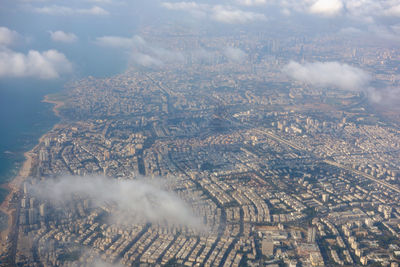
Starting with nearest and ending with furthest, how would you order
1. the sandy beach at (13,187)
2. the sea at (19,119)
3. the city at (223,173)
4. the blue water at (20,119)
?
the city at (223,173) → the sandy beach at (13,187) → the sea at (19,119) → the blue water at (20,119)

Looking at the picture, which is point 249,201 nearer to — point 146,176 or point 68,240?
point 146,176

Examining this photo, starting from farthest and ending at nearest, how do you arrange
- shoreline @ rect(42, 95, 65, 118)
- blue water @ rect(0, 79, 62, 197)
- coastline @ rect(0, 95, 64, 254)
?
shoreline @ rect(42, 95, 65, 118)
blue water @ rect(0, 79, 62, 197)
coastline @ rect(0, 95, 64, 254)

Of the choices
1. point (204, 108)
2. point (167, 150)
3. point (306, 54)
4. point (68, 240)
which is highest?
point (306, 54)

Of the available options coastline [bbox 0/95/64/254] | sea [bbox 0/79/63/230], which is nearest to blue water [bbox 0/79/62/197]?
sea [bbox 0/79/63/230]

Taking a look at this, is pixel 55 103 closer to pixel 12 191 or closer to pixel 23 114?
pixel 23 114

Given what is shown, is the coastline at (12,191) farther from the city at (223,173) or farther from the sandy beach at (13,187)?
the city at (223,173)

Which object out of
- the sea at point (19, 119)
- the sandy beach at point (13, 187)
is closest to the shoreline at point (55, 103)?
the sea at point (19, 119)

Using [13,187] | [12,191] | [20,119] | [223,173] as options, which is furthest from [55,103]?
[223,173]

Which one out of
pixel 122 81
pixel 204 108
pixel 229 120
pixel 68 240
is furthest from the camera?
pixel 122 81

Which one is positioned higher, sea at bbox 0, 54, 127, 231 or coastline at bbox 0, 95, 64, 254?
sea at bbox 0, 54, 127, 231

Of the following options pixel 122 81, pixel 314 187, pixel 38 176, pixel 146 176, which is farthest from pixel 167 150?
pixel 122 81

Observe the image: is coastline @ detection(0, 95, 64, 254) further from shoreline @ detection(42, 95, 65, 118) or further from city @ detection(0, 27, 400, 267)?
shoreline @ detection(42, 95, 65, 118)
